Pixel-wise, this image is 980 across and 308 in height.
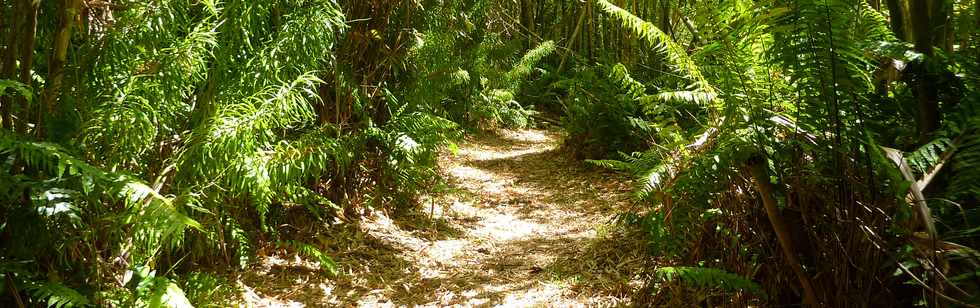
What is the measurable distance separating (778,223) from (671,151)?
0.93m

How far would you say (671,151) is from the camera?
291 centimetres

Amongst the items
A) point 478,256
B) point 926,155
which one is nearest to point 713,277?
point 926,155

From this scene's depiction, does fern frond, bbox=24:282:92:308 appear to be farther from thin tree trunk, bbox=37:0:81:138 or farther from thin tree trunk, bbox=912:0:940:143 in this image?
thin tree trunk, bbox=912:0:940:143

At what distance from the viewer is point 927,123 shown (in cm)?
206

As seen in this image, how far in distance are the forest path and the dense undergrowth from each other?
0.35 meters

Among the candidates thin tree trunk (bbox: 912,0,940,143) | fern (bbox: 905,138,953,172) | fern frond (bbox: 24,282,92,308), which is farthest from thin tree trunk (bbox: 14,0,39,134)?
thin tree trunk (bbox: 912,0,940,143)

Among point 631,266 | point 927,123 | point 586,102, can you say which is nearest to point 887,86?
point 927,123

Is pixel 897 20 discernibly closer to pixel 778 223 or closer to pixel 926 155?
pixel 926 155

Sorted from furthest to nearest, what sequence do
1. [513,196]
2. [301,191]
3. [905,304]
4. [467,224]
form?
[513,196], [467,224], [301,191], [905,304]

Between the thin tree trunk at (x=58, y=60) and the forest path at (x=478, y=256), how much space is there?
4.33ft

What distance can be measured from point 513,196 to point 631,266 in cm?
233

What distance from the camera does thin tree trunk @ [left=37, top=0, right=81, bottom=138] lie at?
213cm

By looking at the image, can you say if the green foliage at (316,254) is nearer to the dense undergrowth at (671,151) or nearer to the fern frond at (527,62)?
the dense undergrowth at (671,151)

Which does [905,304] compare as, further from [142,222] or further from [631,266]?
[142,222]
